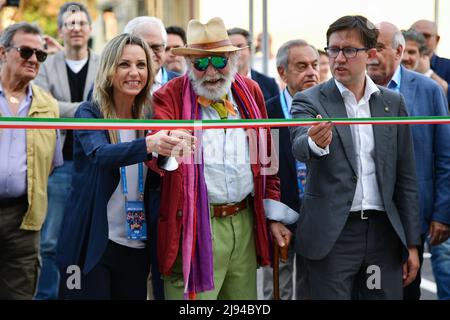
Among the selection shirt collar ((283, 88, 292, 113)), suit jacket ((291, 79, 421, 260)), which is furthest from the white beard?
shirt collar ((283, 88, 292, 113))

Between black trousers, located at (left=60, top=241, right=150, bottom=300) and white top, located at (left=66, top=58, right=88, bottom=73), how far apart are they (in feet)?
8.84

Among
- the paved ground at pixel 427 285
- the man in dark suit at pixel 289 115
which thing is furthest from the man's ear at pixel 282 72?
the paved ground at pixel 427 285

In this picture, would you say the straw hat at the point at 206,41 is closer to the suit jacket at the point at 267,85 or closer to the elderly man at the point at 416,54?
the suit jacket at the point at 267,85

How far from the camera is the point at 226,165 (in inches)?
183

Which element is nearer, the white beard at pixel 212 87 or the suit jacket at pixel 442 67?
the white beard at pixel 212 87

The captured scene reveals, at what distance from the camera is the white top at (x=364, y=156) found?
4.79 metres

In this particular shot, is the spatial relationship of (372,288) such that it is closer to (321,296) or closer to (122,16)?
(321,296)

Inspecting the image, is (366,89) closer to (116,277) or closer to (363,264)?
(363,264)

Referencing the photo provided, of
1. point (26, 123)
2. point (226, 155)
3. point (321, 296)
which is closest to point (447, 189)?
point (321, 296)

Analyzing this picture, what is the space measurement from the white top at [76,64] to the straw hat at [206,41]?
2550mm

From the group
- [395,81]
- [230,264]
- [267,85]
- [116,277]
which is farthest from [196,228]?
[267,85]

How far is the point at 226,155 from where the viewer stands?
467 cm

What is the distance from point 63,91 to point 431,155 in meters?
3.07

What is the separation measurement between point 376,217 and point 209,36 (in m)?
1.34
